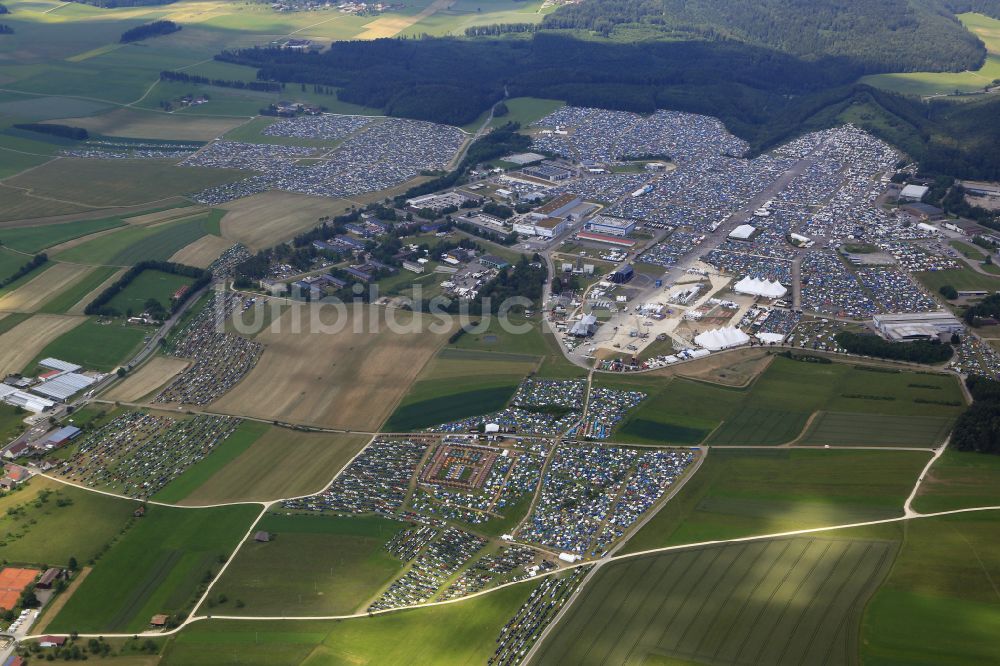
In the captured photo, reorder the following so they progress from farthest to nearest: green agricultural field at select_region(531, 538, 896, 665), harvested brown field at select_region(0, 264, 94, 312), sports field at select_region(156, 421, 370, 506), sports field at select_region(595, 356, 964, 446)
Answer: harvested brown field at select_region(0, 264, 94, 312) < sports field at select_region(595, 356, 964, 446) < sports field at select_region(156, 421, 370, 506) < green agricultural field at select_region(531, 538, 896, 665)

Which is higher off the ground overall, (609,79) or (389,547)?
(609,79)

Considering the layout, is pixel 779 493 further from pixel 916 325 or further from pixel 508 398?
pixel 916 325

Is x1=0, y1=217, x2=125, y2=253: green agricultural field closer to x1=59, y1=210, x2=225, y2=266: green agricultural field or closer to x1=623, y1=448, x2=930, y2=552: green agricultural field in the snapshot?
x1=59, y1=210, x2=225, y2=266: green agricultural field

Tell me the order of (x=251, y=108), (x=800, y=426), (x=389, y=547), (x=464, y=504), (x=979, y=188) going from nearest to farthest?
(x=389, y=547) < (x=464, y=504) < (x=800, y=426) < (x=979, y=188) < (x=251, y=108)

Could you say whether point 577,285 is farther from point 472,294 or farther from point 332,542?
point 332,542

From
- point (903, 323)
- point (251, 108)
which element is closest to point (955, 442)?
point (903, 323)

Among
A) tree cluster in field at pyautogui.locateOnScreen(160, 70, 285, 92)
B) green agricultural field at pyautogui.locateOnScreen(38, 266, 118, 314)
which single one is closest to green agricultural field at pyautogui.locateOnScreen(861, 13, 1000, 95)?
tree cluster in field at pyautogui.locateOnScreen(160, 70, 285, 92)

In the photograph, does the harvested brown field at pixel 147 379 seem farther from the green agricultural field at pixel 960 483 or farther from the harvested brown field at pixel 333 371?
the green agricultural field at pixel 960 483
